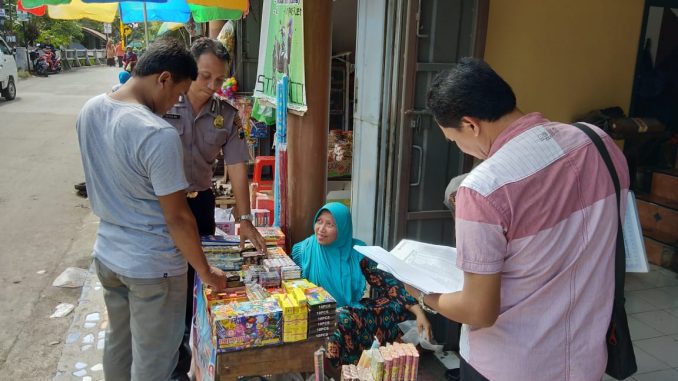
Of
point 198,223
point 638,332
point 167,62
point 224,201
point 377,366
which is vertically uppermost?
point 167,62

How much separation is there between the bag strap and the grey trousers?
1709 mm

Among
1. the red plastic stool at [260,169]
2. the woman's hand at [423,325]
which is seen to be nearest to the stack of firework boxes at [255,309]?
the woman's hand at [423,325]

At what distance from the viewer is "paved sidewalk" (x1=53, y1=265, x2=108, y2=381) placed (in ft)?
10.8

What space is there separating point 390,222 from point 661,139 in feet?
10.9

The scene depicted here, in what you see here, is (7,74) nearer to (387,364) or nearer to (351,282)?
(351,282)

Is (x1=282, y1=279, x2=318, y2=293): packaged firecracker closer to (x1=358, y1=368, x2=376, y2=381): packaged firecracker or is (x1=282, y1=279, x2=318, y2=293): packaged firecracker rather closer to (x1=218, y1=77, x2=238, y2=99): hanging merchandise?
(x1=358, y1=368, x2=376, y2=381): packaged firecracker

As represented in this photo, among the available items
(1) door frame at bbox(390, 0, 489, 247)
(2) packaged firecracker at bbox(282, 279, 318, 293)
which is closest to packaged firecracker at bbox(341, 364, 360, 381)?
(2) packaged firecracker at bbox(282, 279, 318, 293)

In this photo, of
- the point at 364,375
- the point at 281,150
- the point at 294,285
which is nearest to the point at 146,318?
the point at 294,285

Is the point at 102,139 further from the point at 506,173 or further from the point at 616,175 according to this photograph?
the point at 616,175

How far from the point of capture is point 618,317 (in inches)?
58.6

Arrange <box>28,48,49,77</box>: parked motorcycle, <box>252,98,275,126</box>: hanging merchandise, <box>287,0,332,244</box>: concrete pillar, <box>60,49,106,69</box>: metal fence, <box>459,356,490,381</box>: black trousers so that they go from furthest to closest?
<box>60,49,106,69</box>: metal fence, <box>28,48,49,77</box>: parked motorcycle, <box>252,98,275,126</box>: hanging merchandise, <box>287,0,332,244</box>: concrete pillar, <box>459,356,490,381</box>: black trousers

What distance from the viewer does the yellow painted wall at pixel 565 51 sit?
11.2ft

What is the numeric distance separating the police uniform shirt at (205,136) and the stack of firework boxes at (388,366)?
A: 139 cm

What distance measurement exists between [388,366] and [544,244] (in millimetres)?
1193
